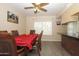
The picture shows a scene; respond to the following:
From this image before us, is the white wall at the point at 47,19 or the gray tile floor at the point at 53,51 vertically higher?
the white wall at the point at 47,19

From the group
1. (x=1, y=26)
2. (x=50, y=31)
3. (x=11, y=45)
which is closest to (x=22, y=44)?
(x=11, y=45)

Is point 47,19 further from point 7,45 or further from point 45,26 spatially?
point 7,45

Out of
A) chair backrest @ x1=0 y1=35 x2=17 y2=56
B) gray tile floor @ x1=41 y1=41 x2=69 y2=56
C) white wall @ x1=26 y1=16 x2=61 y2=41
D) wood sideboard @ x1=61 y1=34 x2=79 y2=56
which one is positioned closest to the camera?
chair backrest @ x1=0 y1=35 x2=17 y2=56

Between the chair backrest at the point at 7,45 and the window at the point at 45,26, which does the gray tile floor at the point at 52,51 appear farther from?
the window at the point at 45,26

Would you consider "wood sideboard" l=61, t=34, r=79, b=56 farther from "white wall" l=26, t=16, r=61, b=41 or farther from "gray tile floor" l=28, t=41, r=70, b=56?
"white wall" l=26, t=16, r=61, b=41

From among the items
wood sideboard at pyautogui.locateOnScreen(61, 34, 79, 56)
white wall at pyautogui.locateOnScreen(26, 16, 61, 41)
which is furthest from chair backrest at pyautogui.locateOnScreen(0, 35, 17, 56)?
white wall at pyautogui.locateOnScreen(26, 16, 61, 41)

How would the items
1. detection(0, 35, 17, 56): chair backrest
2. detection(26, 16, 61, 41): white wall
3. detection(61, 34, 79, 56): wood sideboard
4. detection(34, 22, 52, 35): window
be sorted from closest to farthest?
detection(0, 35, 17, 56): chair backrest
detection(61, 34, 79, 56): wood sideboard
detection(26, 16, 61, 41): white wall
detection(34, 22, 52, 35): window

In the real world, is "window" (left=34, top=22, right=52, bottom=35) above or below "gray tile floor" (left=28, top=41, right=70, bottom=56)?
above

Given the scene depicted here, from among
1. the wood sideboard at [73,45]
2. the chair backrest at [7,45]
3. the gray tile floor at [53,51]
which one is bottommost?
the gray tile floor at [53,51]

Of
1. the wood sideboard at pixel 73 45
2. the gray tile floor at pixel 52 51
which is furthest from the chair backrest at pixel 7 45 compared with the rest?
the gray tile floor at pixel 52 51

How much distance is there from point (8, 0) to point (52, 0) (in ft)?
0.92

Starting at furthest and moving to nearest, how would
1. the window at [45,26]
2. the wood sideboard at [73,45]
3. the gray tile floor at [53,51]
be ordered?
the window at [45,26] → the gray tile floor at [53,51] → the wood sideboard at [73,45]

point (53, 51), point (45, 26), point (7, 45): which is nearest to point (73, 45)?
point (53, 51)

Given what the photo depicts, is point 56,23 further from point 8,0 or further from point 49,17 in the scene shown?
point 8,0
